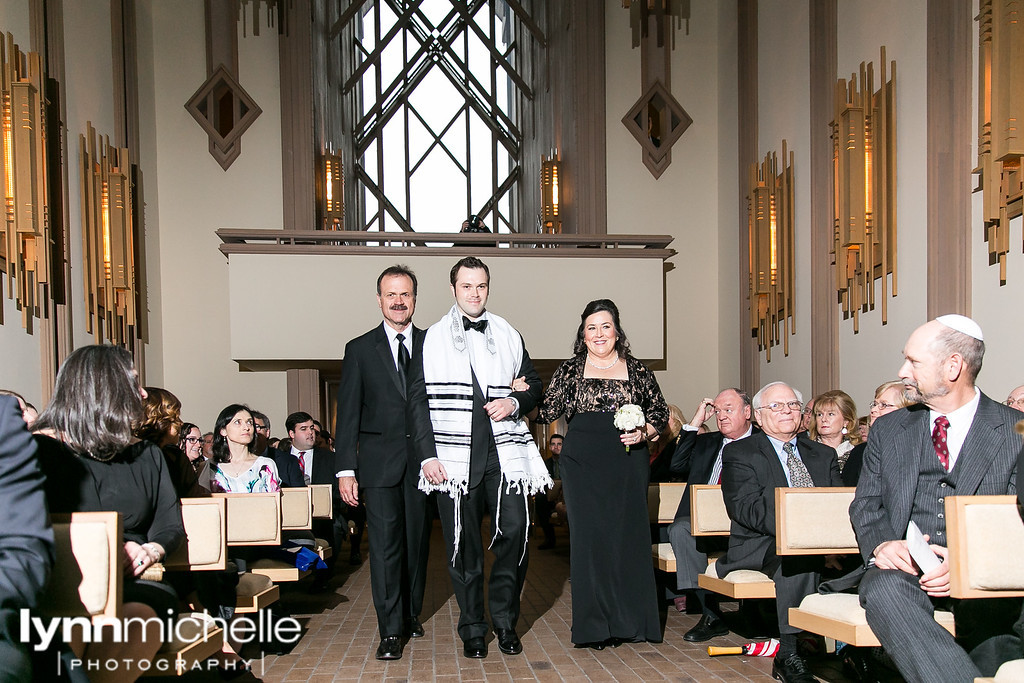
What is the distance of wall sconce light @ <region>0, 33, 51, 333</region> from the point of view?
262 inches

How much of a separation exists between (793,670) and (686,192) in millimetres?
9608

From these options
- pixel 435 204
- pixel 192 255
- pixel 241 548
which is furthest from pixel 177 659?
pixel 435 204

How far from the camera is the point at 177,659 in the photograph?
289cm

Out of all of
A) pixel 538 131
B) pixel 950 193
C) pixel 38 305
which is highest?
pixel 538 131

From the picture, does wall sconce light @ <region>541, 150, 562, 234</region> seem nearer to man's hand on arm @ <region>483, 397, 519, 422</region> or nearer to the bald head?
man's hand on arm @ <region>483, 397, 519, 422</region>

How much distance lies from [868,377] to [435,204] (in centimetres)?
1043

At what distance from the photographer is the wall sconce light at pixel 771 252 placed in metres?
9.98

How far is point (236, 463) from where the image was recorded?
5578mm

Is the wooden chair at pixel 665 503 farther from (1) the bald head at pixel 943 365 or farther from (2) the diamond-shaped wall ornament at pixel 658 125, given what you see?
(2) the diamond-shaped wall ornament at pixel 658 125

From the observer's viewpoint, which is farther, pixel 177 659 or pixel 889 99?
pixel 889 99

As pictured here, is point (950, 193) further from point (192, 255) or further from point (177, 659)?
point (192, 255)

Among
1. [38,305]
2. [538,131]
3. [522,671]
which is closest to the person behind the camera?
[522,671]

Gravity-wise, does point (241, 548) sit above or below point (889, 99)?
below

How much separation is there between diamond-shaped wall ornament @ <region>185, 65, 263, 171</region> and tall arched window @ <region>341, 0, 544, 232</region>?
13.9 ft
